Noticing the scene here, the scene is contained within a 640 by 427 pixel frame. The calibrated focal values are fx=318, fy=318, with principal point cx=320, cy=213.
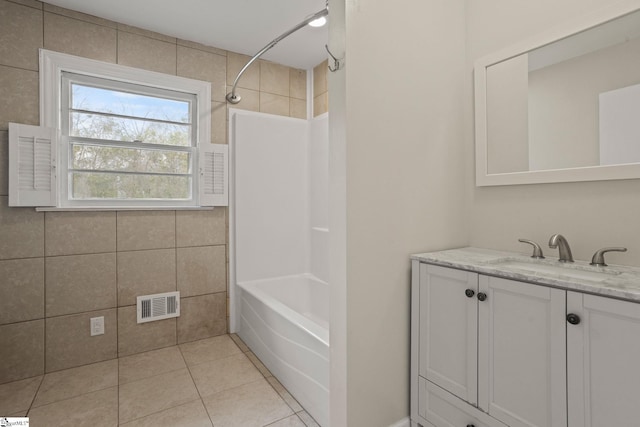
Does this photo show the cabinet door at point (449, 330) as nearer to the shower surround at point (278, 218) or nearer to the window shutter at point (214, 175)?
the shower surround at point (278, 218)

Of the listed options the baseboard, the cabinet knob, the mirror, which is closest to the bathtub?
the baseboard

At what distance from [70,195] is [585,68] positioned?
3041 mm

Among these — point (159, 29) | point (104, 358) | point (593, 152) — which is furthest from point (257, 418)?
point (159, 29)

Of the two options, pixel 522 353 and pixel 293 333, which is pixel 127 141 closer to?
pixel 293 333

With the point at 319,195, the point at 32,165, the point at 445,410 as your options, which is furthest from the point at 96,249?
the point at 445,410

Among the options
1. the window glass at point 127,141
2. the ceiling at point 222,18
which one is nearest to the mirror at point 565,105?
the ceiling at point 222,18

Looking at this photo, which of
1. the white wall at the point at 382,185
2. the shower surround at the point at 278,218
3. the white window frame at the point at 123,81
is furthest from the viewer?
the shower surround at the point at 278,218

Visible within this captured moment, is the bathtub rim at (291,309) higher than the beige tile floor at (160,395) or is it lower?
higher

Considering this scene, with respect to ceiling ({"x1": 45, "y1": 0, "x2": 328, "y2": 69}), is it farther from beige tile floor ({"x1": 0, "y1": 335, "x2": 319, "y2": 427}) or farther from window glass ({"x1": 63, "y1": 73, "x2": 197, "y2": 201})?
beige tile floor ({"x1": 0, "y1": 335, "x2": 319, "y2": 427})

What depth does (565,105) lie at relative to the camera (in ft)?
4.57

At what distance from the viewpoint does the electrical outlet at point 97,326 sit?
225cm

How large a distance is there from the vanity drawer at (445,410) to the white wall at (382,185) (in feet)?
0.33

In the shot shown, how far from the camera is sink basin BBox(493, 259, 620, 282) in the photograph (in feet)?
3.52

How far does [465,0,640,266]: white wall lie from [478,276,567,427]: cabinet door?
0.49 meters
